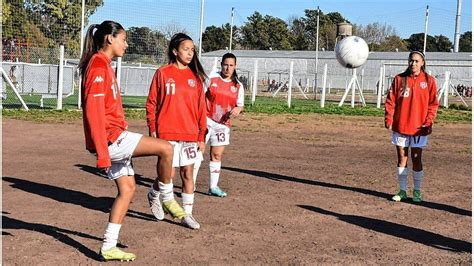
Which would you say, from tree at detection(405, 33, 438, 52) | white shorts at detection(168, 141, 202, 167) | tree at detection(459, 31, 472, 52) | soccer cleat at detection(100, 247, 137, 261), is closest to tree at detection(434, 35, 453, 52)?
tree at detection(405, 33, 438, 52)

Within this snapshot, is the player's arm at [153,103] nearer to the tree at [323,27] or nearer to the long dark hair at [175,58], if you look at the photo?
the long dark hair at [175,58]

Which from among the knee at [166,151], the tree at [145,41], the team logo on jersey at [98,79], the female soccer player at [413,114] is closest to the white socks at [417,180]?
the female soccer player at [413,114]

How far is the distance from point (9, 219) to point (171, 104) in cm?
208

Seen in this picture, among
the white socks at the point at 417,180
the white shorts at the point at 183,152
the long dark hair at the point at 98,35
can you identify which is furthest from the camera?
the white socks at the point at 417,180

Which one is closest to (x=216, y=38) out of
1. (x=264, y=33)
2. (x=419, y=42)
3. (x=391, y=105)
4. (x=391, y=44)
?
(x=264, y=33)

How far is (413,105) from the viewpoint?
30.6ft

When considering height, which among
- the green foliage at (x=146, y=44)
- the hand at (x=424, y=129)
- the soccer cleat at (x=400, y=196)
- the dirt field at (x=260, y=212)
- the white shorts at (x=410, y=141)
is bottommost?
the dirt field at (x=260, y=212)

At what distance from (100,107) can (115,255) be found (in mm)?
1237

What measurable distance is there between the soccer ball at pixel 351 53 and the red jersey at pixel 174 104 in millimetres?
23641

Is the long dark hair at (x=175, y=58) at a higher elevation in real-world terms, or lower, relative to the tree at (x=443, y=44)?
lower

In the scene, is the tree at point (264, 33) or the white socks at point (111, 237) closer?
the white socks at point (111, 237)

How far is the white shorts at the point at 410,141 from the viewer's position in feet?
30.5

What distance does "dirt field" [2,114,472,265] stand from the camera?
6.15m

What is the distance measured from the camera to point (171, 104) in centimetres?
712
